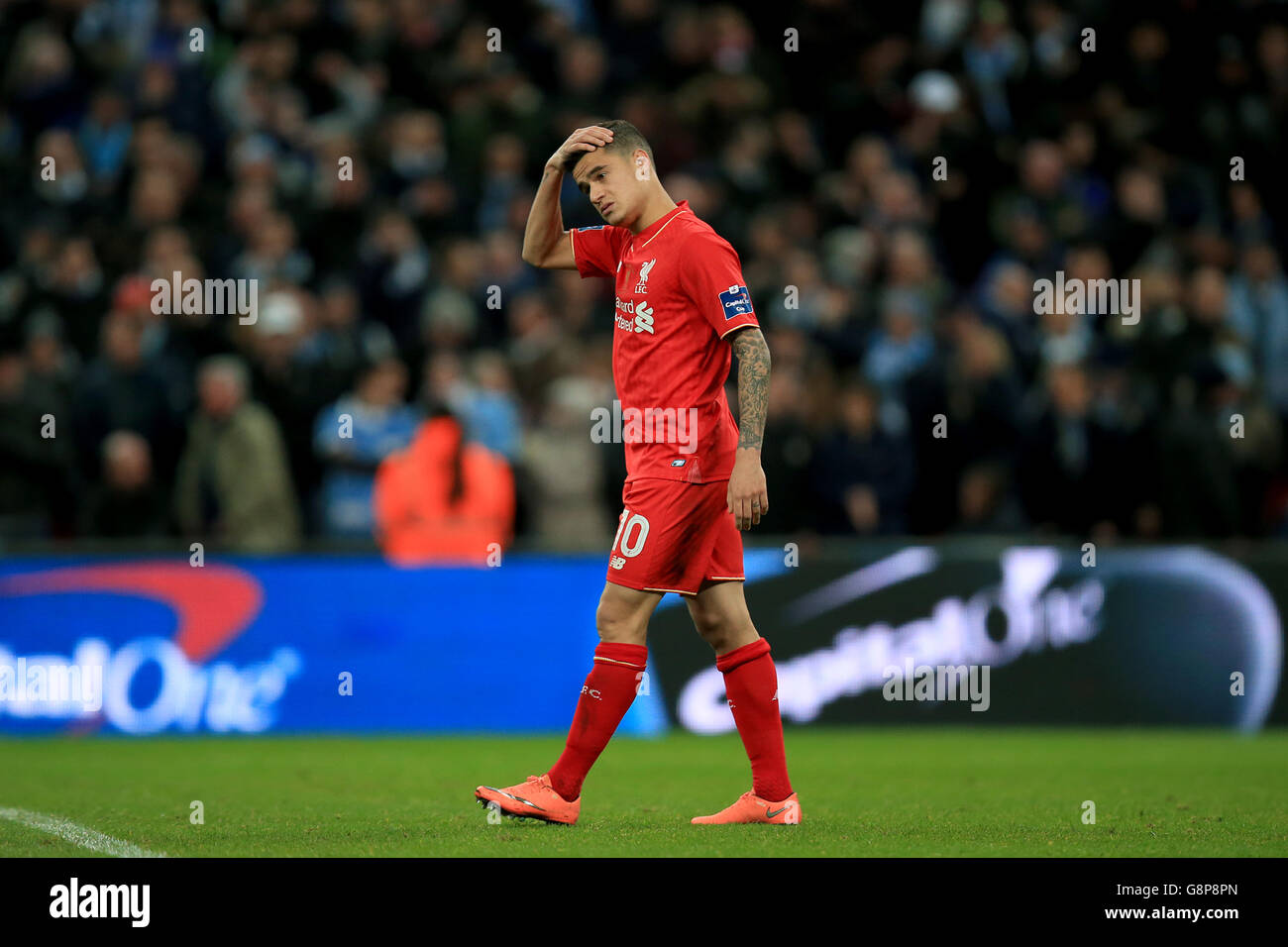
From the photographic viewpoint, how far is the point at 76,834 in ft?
21.1

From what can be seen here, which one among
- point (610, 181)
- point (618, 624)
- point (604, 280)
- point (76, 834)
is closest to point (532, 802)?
point (618, 624)

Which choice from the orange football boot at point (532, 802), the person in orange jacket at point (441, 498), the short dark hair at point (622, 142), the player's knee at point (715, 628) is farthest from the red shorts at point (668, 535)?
the person in orange jacket at point (441, 498)

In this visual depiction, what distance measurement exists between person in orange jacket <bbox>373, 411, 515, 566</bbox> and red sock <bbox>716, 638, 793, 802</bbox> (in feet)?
18.0

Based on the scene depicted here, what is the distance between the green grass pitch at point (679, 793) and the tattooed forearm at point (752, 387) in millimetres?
1399

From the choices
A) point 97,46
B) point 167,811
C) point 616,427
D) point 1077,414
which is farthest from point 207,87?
point 167,811

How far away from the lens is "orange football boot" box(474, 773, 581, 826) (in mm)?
6441

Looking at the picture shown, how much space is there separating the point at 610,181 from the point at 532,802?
2.27 meters

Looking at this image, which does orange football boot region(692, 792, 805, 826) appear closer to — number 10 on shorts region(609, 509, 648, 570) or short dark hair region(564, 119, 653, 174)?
number 10 on shorts region(609, 509, 648, 570)

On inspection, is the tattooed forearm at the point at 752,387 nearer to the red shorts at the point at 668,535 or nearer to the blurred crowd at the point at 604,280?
the red shorts at the point at 668,535

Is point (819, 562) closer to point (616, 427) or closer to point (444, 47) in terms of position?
point (616, 427)

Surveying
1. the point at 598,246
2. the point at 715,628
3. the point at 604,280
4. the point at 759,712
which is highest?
the point at 604,280

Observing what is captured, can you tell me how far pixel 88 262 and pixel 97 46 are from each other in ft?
10.7

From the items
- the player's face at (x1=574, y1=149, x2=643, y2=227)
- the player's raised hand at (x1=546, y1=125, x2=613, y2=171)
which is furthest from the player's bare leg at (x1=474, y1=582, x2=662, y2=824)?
the player's raised hand at (x1=546, y1=125, x2=613, y2=171)

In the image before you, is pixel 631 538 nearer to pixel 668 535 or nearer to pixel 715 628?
pixel 668 535
